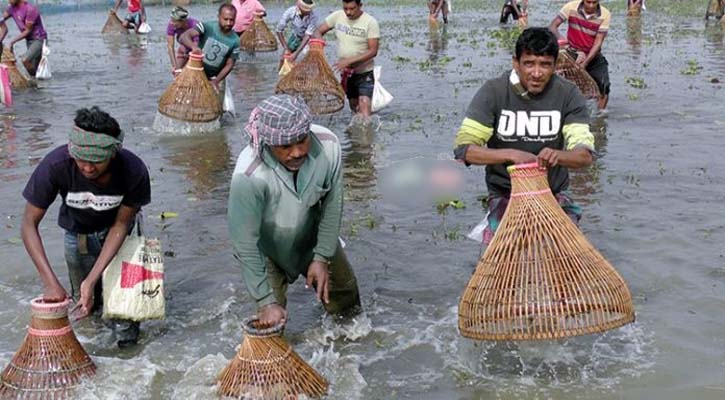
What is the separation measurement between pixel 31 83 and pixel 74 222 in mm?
10026

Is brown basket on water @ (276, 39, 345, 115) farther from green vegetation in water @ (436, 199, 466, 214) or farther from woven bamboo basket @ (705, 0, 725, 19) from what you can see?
woven bamboo basket @ (705, 0, 725, 19)

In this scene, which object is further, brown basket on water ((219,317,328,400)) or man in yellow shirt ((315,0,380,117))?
man in yellow shirt ((315,0,380,117))

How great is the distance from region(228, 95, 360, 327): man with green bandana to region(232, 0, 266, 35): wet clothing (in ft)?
38.6

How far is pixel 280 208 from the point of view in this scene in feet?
13.8

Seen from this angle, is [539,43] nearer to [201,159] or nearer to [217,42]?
[201,159]

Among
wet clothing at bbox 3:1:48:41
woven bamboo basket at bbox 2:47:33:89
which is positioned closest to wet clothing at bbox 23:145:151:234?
woven bamboo basket at bbox 2:47:33:89

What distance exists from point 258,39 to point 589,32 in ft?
30.4

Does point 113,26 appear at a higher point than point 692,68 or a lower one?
higher

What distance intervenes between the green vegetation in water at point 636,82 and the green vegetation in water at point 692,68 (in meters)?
0.78

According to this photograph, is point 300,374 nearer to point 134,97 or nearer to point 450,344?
point 450,344

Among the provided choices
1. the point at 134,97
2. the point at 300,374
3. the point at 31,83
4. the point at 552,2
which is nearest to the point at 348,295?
the point at 300,374

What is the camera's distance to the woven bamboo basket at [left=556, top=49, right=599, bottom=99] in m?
9.60

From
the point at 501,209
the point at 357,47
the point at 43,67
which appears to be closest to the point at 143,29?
the point at 43,67

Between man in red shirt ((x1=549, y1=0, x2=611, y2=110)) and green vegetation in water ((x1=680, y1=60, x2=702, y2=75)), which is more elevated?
man in red shirt ((x1=549, y1=0, x2=611, y2=110))
